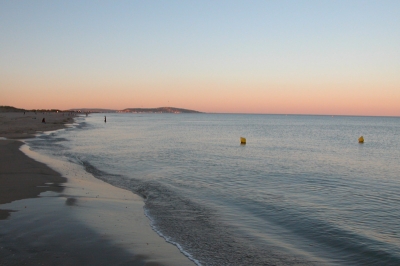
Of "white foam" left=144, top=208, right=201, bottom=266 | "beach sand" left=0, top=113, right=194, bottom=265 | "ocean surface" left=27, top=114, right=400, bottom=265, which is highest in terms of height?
"beach sand" left=0, top=113, right=194, bottom=265

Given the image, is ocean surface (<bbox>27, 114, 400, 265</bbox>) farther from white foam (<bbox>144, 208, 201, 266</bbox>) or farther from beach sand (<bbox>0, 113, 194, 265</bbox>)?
beach sand (<bbox>0, 113, 194, 265</bbox>)

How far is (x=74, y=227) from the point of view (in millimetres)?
8836

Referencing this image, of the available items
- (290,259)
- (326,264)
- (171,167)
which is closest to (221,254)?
(290,259)

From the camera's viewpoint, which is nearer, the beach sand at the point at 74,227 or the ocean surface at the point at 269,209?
the beach sand at the point at 74,227

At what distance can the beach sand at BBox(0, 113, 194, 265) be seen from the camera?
700 cm

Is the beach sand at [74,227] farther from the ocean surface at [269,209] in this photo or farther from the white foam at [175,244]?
the ocean surface at [269,209]

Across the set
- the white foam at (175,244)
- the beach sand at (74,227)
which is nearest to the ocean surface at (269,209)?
the white foam at (175,244)

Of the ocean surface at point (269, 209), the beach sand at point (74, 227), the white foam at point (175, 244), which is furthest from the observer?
the ocean surface at point (269, 209)

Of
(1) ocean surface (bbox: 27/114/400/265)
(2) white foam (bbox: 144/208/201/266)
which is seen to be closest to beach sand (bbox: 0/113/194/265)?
(2) white foam (bbox: 144/208/201/266)

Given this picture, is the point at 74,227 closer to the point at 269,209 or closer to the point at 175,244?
the point at 175,244

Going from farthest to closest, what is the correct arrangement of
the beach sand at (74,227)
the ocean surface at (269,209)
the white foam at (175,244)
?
1. the ocean surface at (269,209)
2. the white foam at (175,244)
3. the beach sand at (74,227)

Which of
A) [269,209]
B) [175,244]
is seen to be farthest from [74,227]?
[269,209]

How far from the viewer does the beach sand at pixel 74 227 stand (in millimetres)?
6996

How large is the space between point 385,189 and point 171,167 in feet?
39.8
